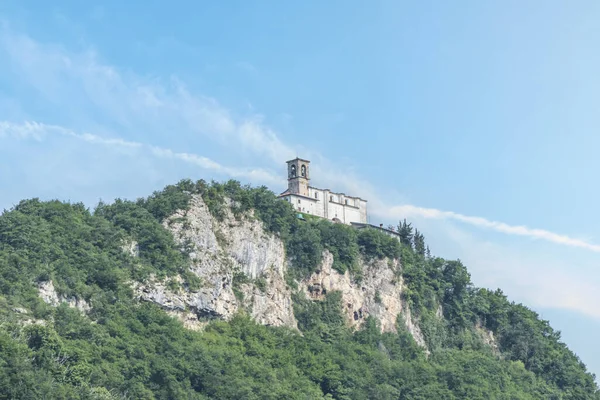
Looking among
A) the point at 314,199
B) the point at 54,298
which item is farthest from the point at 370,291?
the point at 54,298

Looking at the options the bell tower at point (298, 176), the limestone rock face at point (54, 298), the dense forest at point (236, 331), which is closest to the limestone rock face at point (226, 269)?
the dense forest at point (236, 331)

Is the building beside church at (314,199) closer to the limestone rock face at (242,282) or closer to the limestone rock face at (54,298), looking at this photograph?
the limestone rock face at (242,282)

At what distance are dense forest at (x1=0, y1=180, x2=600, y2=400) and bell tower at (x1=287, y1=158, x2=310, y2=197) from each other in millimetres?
6679

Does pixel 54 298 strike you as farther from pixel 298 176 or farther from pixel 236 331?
pixel 298 176

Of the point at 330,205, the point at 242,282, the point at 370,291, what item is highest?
the point at 330,205

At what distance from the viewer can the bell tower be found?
85.6 meters

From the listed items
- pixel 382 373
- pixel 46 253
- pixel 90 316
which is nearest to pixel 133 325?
pixel 90 316

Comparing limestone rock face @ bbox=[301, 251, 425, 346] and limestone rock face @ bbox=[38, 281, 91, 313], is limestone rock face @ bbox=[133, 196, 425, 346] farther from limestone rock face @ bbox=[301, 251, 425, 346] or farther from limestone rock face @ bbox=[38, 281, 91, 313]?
limestone rock face @ bbox=[38, 281, 91, 313]

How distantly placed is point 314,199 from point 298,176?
7.61ft

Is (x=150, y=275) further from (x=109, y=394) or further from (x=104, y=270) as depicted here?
(x=109, y=394)

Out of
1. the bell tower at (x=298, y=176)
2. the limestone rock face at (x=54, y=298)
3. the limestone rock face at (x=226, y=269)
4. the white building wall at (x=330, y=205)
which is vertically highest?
the bell tower at (x=298, y=176)

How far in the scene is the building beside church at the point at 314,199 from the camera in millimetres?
85250

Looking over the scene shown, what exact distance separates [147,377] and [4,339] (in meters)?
9.70

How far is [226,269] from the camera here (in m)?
69.8
